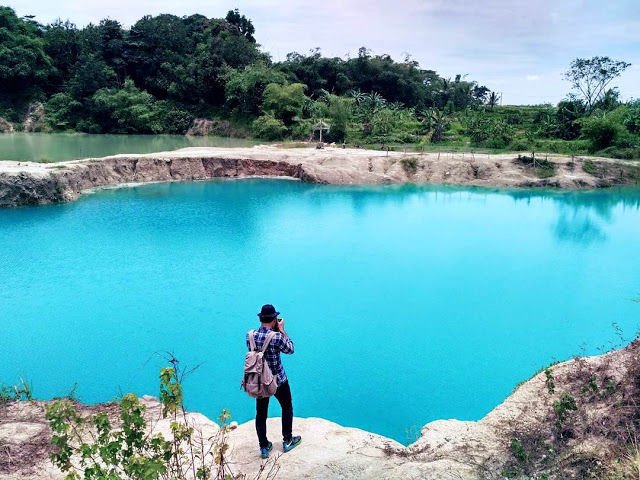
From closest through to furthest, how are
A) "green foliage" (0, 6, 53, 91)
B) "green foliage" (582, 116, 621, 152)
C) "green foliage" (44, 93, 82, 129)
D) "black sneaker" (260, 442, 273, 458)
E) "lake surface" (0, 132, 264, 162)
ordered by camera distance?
"black sneaker" (260, 442, 273, 458)
"lake surface" (0, 132, 264, 162)
"green foliage" (582, 116, 621, 152)
"green foliage" (0, 6, 53, 91)
"green foliage" (44, 93, 82, 129)

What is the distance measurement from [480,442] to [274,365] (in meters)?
2.17

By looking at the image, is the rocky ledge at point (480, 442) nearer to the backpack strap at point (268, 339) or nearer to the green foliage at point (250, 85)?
the backpack strap at point (268, 339)

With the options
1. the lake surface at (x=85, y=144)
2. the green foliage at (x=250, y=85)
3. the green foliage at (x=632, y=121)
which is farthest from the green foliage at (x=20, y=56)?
the green foliage at (x=632, y=121)

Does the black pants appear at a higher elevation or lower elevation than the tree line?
lower

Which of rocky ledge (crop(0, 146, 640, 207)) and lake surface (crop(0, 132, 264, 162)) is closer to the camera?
rocky ledge (crop(0, 146, 640, 207))

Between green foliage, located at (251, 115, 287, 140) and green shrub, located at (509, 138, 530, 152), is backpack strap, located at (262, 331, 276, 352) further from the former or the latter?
green foliage, located at (251, 115, 287, 140)

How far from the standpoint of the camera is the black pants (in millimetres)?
4578

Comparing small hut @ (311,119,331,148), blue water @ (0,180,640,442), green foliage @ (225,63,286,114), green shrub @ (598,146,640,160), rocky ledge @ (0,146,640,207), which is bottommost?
blue water @ (0,180,640,442)

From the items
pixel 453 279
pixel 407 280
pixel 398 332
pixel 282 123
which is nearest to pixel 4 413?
pixel 398 332

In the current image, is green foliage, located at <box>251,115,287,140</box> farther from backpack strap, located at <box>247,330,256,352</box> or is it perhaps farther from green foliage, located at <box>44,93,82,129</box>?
backpack strap, located at <box>247,330,256,352</box>

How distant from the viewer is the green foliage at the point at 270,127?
34.1 metres

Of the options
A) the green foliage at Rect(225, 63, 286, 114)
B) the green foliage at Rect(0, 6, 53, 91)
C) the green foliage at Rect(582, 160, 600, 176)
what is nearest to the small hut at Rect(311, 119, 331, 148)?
the green foliage at Rect(225, 63, 286, 114)

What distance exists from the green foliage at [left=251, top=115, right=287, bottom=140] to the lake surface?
0.94 m

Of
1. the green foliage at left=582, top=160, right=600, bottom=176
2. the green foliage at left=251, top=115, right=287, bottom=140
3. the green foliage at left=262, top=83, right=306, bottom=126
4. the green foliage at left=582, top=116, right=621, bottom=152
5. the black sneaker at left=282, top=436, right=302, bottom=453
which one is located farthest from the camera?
the green foliage at left=262, top=83, right=306, bottom=126
